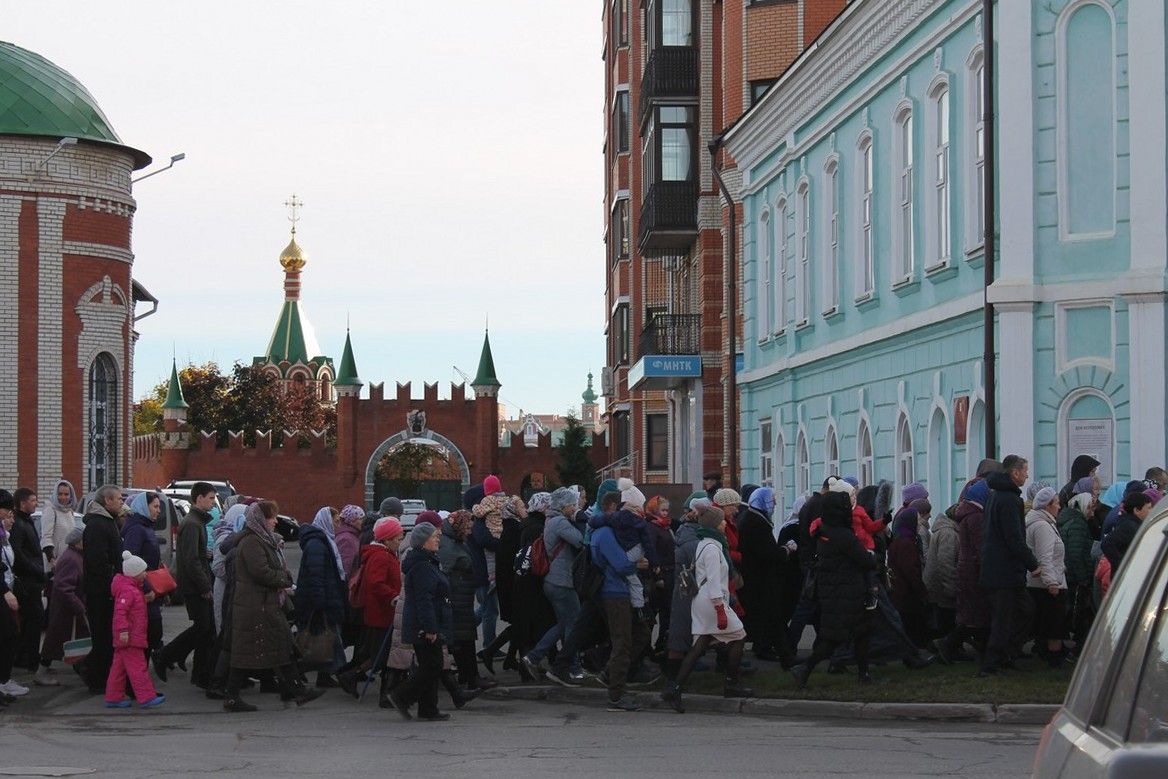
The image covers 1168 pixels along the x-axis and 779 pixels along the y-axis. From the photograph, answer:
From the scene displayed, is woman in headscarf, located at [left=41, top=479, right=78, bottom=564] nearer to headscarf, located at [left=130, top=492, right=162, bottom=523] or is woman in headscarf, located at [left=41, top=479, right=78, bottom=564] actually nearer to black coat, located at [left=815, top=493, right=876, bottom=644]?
headscarf, located at [left=130, top=492, right=162, bottom=523]

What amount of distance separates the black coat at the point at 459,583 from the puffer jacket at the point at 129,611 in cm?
240

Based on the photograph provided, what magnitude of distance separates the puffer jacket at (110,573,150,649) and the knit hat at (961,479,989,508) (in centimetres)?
676

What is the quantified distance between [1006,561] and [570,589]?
3.68 metres

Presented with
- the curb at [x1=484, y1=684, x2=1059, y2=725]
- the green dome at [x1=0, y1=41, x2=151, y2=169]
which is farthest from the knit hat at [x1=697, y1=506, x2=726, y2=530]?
the green dome at [x1=0, y1=41, x2=151, y2=169]

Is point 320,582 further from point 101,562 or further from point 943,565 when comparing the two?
point 943,565

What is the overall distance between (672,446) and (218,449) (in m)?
41.5

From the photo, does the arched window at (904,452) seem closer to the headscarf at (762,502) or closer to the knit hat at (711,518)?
the headscarf at (762,502)

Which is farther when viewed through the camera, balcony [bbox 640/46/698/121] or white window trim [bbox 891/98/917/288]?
balcony [bbox 640/46/698/121]

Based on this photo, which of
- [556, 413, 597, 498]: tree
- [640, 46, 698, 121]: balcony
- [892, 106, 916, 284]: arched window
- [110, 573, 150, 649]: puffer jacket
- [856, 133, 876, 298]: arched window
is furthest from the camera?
[556, 413, 597, 498]: tree

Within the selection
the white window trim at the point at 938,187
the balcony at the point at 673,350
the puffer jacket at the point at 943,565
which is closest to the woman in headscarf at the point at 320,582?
the puffer jacket at the point at 943,565

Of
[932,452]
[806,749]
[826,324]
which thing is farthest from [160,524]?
[806,749]

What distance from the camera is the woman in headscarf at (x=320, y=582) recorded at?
15094 millimetres

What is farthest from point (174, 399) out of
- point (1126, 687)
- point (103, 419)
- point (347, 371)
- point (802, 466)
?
point (1126, 687)

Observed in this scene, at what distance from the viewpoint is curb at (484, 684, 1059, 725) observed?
13016mm
